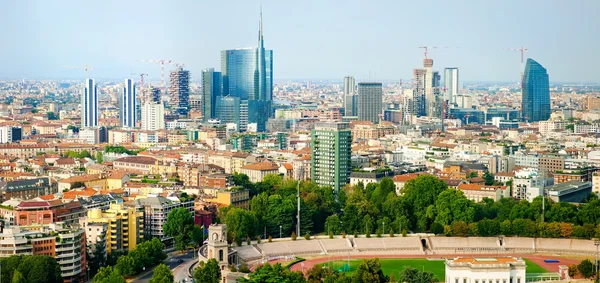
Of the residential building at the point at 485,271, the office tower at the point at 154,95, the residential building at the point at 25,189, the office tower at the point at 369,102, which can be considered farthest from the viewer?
the office tower at the point at 369,102

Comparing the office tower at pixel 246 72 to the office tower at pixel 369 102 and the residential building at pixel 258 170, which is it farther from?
the residential building at pixel 258 170

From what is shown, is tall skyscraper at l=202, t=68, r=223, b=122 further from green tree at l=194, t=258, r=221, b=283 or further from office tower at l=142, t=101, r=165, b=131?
green tree at l=194, t=258, r=221, b=283

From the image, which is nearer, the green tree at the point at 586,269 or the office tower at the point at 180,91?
the green tree at the point at 586,269

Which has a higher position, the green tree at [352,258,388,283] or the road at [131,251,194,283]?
the green tree at [352,258,388,283]

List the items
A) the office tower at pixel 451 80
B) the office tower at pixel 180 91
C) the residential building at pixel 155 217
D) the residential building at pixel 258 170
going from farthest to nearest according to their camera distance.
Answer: the office tower at pixel 451 80, the office tower at pixel 180 91, the residential building at pixel 258 170, the residential building at pixel 155 217

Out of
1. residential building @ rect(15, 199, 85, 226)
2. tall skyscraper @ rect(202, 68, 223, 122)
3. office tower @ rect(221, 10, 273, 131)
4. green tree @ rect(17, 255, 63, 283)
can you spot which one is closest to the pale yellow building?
residential building @ rect(15, 199, 85, 226)

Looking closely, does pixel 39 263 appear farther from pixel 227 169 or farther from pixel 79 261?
pixel 227 169

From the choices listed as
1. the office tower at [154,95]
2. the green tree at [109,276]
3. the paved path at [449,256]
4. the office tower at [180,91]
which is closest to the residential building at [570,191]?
the paved path at [449,256]
